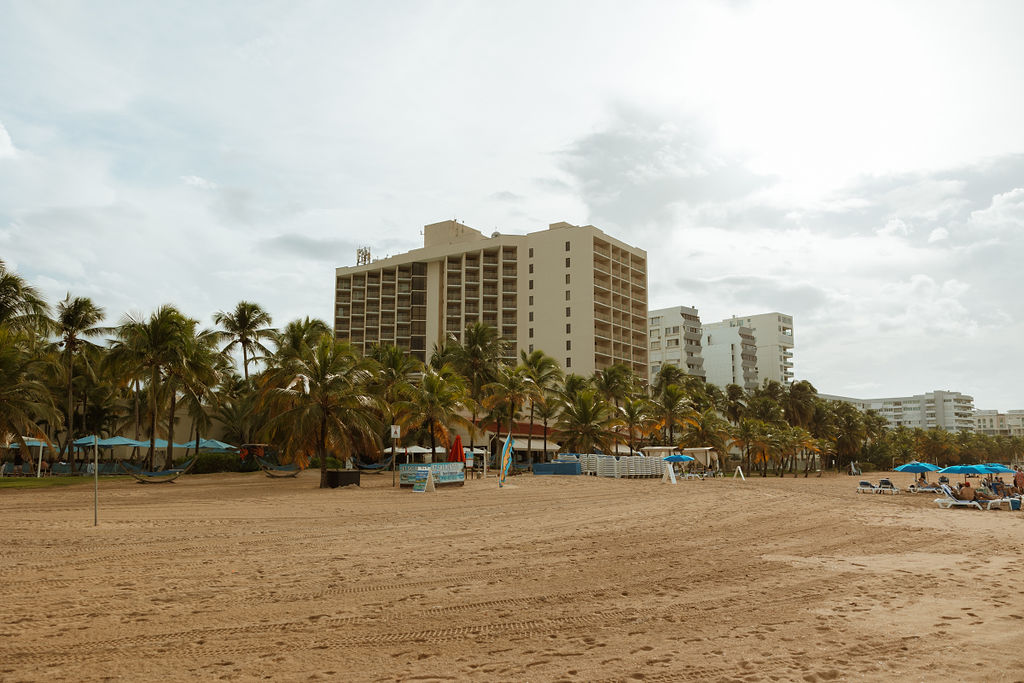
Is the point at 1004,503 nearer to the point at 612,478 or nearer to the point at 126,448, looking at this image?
the point at 612,478

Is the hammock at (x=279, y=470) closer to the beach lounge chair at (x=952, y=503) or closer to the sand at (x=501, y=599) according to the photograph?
the sand at (x=501, y=599)

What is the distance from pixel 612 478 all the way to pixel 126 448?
1310 inches

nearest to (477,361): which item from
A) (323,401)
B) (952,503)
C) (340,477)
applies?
(323,401)

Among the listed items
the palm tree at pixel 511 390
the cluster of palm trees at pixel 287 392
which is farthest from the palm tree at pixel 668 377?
the palm tree at pixel 511 390

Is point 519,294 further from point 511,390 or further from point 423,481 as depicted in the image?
point 423,481

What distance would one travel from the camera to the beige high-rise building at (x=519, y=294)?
250ft

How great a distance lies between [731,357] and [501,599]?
113938 millimetres

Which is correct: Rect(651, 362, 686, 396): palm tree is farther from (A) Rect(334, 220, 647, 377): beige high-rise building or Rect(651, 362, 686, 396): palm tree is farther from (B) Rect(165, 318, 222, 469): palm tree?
(B) Rect(165, 318, 222, 469): palm tree

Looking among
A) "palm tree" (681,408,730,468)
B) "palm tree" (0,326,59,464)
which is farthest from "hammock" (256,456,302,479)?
"palm tree" (681,408,730,468)

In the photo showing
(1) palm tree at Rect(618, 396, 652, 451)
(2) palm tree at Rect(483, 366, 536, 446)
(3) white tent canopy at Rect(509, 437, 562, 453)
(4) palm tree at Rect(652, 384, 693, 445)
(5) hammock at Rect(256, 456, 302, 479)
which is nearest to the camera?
(5) hammock at Rect(256, 456, 302, 479)

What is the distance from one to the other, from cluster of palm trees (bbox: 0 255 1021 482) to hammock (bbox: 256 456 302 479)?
144 cm

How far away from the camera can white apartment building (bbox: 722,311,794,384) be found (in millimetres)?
122688

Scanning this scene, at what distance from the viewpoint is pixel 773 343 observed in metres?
123

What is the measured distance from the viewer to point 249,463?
38.1m
